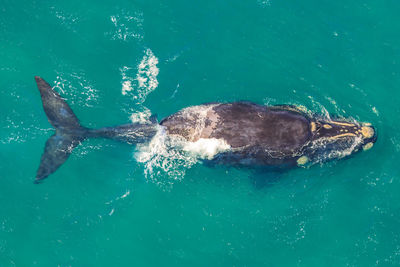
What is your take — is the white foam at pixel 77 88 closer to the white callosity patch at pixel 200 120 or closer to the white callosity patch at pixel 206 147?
the white callosity patch at pixel 200 120

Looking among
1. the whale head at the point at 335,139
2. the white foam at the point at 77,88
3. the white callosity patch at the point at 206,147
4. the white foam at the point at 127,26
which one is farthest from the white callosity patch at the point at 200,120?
the white foam at the point at 127,26

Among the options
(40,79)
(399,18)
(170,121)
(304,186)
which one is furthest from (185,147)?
(399,18)

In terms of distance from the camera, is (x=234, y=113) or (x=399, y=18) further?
(x=399, y=18)

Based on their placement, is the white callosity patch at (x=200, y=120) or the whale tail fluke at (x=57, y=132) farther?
the whale tail fluke at (x=57, y=132)

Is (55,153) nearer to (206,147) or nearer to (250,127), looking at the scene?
(206,147)

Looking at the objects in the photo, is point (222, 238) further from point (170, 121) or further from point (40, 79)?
point (40, 79)

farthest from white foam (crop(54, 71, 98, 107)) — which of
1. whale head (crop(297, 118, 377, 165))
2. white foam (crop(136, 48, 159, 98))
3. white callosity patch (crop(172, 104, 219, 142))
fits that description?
whale head (crop(297, 118, 377, 165))
